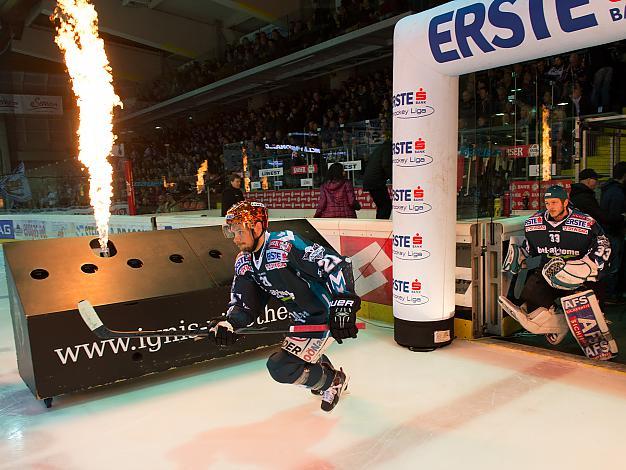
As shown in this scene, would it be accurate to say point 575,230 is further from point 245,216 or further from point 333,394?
point 245,216

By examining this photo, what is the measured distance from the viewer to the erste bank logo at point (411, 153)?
13.7ft

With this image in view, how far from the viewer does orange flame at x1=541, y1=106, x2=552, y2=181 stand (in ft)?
19.3

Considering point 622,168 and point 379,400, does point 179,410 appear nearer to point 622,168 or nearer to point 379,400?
point 379,400

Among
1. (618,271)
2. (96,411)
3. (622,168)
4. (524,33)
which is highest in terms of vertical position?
(524,33)

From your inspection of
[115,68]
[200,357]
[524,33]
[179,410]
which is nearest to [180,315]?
[200,357]

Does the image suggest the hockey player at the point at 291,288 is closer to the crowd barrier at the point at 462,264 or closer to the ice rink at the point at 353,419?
the ice rink at the point at 353,419

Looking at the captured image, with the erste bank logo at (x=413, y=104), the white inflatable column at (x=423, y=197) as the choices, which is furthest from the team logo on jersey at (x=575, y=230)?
the erste bank logo at (x=413, y=104)

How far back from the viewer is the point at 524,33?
136 inches

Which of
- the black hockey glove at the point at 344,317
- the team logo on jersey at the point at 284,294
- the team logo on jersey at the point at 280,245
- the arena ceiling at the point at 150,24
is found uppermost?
the arena ceiling at the point at 150,24

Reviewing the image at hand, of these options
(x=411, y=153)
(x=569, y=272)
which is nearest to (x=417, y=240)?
(x=411, y=153)

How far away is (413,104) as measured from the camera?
4160 mm

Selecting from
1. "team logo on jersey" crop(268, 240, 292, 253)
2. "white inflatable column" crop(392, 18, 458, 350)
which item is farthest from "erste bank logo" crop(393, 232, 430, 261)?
"team logo on jersey" crop(268, 240, 292, 253)

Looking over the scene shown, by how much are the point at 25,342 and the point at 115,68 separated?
2115 centimetres

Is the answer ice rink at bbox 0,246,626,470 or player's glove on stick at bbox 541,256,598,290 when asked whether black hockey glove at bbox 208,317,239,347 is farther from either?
player's glove on stick at bbox 541,256,598,290
